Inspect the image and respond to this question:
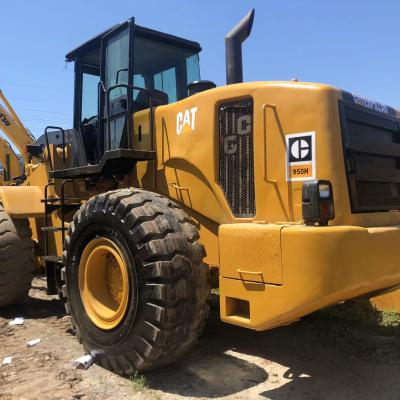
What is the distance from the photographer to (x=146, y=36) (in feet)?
17.0

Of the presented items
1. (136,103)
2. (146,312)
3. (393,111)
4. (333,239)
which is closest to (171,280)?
(146,312)

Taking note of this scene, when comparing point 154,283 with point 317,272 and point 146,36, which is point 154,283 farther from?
point 146,36

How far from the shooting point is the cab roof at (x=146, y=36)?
515 cm

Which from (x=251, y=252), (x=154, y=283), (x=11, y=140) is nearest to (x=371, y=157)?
(x=251, y=252)

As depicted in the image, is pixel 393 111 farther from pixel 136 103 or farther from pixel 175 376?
pixel 175 376

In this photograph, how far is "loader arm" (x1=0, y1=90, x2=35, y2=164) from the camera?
1007cm

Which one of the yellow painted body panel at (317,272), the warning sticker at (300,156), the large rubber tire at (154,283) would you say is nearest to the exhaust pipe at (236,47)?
the warning sticker at (300,156)

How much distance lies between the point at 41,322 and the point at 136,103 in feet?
8.74

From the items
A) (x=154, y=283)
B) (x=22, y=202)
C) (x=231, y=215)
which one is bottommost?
(x=154, y=283)

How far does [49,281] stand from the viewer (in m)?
5.43

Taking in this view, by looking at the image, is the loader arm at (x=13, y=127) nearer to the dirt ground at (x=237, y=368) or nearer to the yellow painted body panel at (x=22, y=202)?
the yellow painted body panel at (x=22, y=202)

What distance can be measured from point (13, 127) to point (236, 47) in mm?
7045

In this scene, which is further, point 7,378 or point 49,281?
point 49,281

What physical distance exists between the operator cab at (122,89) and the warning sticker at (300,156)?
1.51 m
